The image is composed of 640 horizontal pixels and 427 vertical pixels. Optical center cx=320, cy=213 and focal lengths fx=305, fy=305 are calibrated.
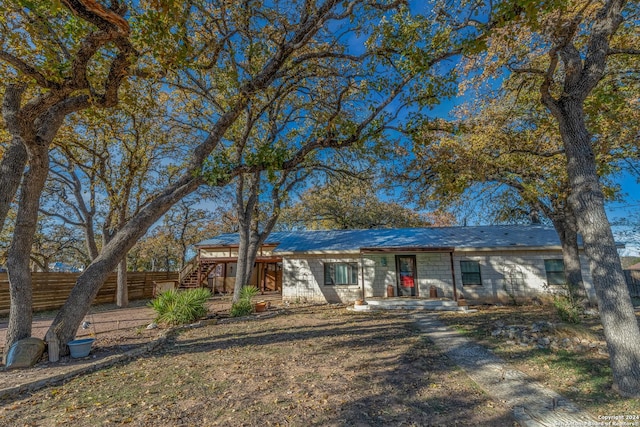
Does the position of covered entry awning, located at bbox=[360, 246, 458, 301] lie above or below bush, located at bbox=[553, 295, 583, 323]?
above

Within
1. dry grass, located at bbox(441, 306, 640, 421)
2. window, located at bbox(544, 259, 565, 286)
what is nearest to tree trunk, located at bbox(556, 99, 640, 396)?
dry grass, located at bbox(441, 306, 640, 421)

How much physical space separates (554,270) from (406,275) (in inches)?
257

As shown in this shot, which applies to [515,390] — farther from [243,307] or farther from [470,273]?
[470,273]

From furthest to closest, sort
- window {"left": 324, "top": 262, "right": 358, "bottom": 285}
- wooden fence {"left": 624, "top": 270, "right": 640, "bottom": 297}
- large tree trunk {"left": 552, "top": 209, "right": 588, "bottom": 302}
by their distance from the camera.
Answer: wooden fence {"left": 624, "top": 270, "right": 640, "bottom": 297}, window {"left": 324, "top": 262, "right": 358, "bottom": 285}, large tree trunk {"left": 552, "top": 209, "right": 588, "bottom": 302}

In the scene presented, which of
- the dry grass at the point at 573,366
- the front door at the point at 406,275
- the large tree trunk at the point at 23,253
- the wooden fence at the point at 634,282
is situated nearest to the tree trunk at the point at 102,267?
the large tree trunk at the point at 23,253

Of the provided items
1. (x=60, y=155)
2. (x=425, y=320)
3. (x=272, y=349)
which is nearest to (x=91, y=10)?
(x=272, y=349)

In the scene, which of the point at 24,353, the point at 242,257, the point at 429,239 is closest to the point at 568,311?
the point at 429,239

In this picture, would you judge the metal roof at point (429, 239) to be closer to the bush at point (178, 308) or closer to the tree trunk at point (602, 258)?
the bush at point (178, 308)

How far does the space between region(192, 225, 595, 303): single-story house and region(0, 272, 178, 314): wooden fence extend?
9710 mm

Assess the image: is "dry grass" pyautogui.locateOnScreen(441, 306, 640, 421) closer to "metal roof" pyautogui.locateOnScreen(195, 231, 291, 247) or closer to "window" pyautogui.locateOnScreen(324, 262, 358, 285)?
"window" pyautogui.locateOnScreen(324, 262, 358, 285)

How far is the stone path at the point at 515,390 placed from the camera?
3.40m

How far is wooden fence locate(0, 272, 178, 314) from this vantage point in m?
13.0

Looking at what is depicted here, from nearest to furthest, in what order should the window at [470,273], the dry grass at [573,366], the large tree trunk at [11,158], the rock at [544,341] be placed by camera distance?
the dry grass at [573,366] → the large tree trunk at [11,158] → the rock at [544,341] → the window at [470,273]

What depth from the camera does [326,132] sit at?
7.45m
